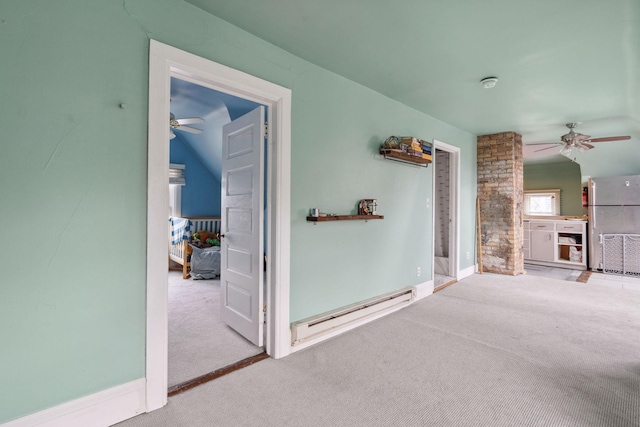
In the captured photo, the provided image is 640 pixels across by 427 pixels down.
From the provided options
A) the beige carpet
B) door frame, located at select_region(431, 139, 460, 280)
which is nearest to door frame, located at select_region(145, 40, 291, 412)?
the beige carpet

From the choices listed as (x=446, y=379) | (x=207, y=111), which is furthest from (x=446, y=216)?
(x=207, y=111)

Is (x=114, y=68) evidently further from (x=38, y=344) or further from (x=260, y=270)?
(x=260, y=270)

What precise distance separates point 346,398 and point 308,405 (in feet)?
0.80

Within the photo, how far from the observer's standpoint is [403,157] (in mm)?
3514

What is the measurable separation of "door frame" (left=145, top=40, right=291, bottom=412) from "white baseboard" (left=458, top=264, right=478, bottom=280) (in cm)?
359

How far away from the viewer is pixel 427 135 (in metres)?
4.21

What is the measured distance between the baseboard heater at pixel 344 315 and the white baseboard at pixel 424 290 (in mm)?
317

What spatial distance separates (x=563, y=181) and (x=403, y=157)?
6346 mm

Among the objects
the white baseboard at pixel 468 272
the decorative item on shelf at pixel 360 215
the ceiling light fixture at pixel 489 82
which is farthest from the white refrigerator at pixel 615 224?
the decorative item on shelf at pixel 360 215

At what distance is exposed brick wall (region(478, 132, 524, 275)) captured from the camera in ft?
16.9

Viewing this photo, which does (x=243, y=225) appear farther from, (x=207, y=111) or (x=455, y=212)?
(x=455, y=212)

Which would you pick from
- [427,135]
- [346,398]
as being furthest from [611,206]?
[346,398]

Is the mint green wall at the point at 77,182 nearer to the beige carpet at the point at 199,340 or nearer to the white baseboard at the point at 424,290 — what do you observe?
the beige carpet at the point at 199,340

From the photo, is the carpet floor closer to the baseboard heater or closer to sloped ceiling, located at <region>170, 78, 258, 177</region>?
the baseboard heater
